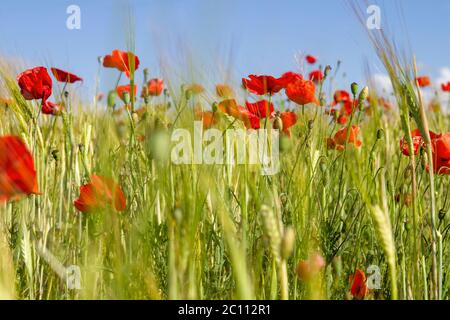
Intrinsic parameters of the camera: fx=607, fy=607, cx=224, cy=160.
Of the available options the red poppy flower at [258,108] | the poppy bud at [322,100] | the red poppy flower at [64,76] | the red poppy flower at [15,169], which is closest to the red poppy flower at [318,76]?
the poppy bud at [322,100]

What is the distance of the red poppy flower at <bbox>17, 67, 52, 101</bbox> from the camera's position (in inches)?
57.6

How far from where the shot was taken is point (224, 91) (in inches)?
44.7

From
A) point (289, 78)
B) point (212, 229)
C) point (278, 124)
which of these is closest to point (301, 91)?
point (289, 78)

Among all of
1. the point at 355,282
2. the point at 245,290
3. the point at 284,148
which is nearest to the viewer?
the point at 245,290

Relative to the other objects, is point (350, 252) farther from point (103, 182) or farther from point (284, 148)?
point (103, 182)

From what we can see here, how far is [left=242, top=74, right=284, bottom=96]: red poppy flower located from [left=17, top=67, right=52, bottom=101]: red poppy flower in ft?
1.62

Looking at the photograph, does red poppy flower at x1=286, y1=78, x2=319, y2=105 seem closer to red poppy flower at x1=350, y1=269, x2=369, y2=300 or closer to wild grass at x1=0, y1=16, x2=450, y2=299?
wild grass at x1=0, y1=16, x2=450, y2=299

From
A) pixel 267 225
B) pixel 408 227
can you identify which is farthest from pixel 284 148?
pixel 267 225

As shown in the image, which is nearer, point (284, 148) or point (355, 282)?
point (355, 282)

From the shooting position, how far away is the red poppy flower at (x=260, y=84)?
61.4 inches

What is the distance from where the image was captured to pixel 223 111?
125 cm

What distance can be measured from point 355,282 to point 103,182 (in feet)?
1.72

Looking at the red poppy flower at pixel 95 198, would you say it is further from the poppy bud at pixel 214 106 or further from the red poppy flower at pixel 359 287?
the red poppy flower at pixel 359 287
